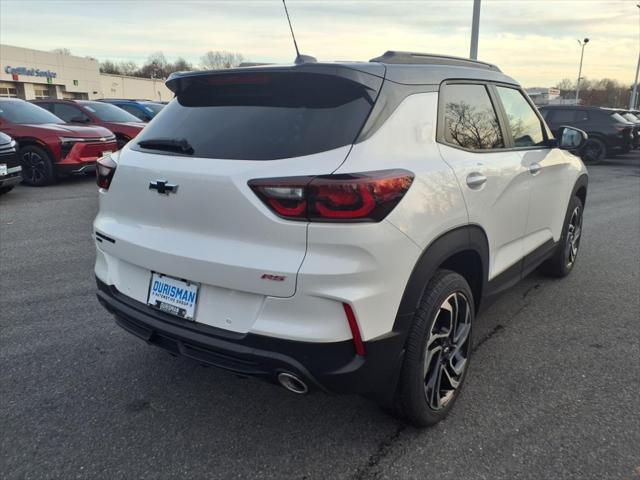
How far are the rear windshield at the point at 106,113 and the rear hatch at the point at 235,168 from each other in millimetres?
10366

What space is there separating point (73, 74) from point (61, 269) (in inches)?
2748

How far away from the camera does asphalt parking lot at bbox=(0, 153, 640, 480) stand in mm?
2365

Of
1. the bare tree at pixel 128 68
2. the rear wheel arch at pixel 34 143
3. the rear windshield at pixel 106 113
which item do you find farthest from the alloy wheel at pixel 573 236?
the bare tree at pixel 128 68

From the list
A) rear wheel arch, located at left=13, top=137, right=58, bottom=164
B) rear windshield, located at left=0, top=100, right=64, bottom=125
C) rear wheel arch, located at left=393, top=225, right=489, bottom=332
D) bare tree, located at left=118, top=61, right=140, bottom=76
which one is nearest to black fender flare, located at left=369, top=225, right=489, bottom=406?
rear wheel arch, located at left=393, top=225, right=489, bottom=332

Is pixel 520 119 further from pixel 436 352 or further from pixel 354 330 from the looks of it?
pixel 354 330

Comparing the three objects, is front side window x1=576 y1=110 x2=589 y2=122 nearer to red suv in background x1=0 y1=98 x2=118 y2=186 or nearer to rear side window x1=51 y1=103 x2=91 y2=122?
red suv in background x1=0 y1=98 x2=118 y2=186

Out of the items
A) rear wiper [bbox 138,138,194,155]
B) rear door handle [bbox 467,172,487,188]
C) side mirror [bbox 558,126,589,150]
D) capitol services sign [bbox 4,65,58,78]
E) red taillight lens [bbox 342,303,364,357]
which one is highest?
capitol services sign [bbox 4,65,58,78]

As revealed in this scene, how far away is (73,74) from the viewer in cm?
6506

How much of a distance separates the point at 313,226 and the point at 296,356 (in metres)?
0.54

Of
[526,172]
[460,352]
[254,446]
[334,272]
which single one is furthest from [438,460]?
[526,172]

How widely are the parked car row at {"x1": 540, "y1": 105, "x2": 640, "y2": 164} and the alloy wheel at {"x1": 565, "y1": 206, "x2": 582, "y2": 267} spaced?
1147 cm

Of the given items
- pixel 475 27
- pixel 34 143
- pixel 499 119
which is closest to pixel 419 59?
pixel 499 119

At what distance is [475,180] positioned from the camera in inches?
107

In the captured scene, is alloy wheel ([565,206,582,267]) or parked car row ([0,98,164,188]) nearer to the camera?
alloy wheel ([565,206,582,267])
